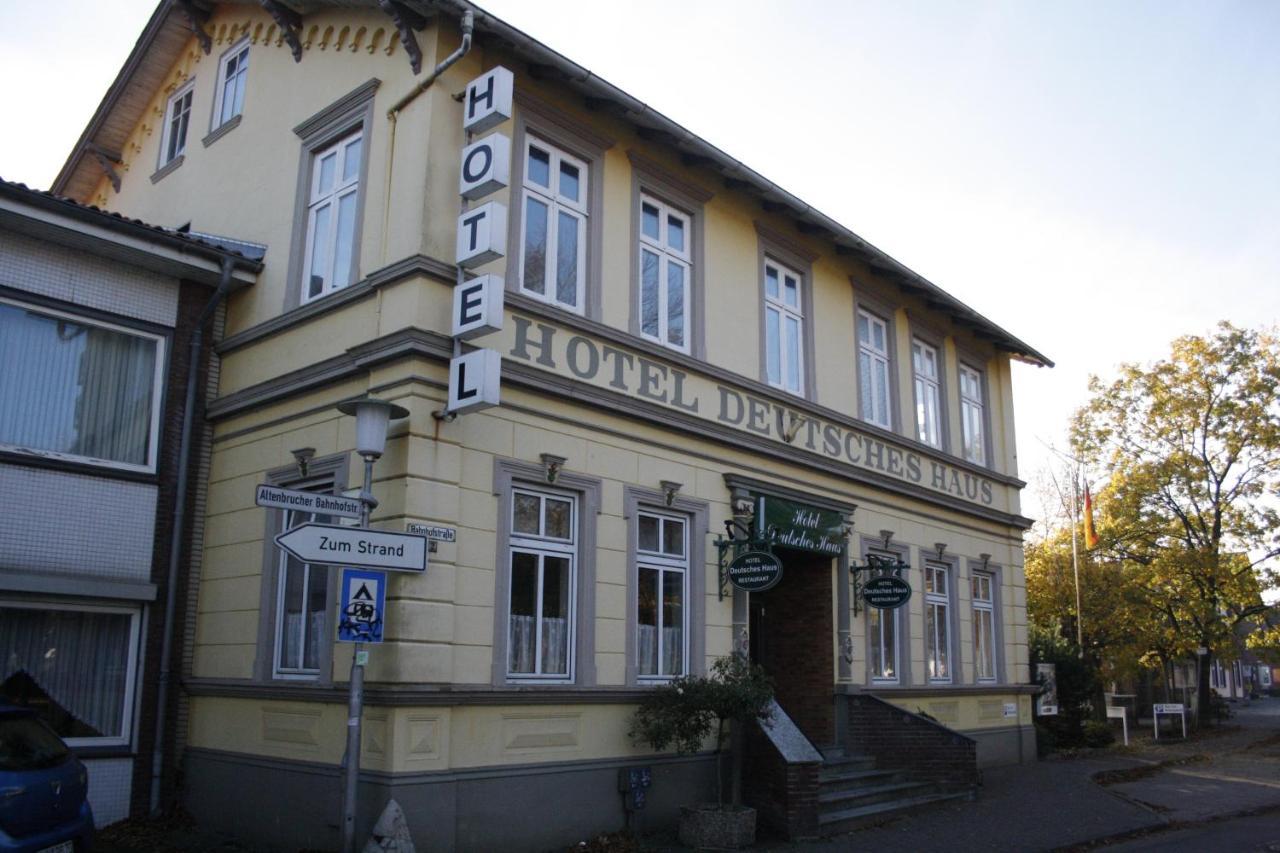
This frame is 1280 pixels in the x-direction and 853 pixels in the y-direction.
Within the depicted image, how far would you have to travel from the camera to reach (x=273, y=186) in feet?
43.8

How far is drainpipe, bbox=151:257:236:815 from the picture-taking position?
1196 centimetres

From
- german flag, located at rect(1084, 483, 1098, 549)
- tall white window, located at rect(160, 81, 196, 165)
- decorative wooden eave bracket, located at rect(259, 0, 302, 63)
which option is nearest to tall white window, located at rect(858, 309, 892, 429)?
decorative wooden eave bracket, located at rect(259, 0, 302, 63)

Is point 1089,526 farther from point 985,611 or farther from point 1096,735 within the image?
point 985,611

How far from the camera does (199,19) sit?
15.3 meters

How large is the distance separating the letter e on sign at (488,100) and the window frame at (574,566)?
3300 mm

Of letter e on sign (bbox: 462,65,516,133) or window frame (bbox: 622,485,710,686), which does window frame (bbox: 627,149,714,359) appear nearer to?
window frame (bbox: 622,485,710,686)

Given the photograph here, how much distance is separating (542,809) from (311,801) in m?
2.15

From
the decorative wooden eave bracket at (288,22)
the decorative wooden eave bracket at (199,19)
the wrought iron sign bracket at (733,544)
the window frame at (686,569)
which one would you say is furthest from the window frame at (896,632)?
the decorative wooden eave bracket at (199,19)

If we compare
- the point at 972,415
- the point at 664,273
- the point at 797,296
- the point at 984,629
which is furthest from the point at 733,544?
the point at 972,415

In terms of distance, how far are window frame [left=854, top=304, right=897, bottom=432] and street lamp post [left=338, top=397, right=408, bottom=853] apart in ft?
31.2

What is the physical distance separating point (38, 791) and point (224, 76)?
402 inches

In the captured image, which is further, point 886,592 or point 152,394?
point 886,592

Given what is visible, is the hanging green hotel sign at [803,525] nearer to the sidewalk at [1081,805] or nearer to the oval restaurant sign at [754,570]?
the oval restaurant sign at [754,570]

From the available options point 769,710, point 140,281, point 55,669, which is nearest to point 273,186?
point 140,281
